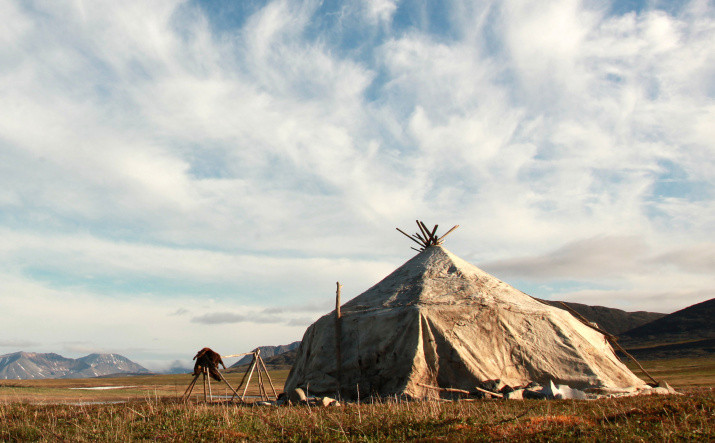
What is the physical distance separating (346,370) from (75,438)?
34.2 ft

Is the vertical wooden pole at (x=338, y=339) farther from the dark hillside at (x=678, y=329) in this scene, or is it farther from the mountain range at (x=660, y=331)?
the dark hillside at (x=678, y=329)

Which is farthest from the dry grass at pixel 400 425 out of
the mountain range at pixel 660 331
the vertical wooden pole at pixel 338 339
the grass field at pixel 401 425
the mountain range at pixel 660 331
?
the mountain range at pixel 660 331

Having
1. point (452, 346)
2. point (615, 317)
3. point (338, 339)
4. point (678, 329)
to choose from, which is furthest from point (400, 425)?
point (615, 317)

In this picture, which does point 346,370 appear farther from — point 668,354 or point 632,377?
point 668,354

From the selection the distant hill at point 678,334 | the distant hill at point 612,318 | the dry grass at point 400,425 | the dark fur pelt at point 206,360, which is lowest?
the dry grass at point 400,425

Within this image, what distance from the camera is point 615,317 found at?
554 ft

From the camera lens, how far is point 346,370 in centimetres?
1898

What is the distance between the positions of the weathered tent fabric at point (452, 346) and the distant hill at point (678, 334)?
104 meters

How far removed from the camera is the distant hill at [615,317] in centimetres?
16045

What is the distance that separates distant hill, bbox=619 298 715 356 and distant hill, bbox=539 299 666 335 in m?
10.9

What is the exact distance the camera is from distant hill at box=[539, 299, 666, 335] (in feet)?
526

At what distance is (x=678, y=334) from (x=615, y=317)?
124ft

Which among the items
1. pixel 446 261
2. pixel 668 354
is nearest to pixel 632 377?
pixel 446 261

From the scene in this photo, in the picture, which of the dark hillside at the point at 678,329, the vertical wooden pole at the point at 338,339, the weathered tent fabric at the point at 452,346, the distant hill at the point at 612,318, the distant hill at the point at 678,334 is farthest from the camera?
the distant hill at the point at 612,318
